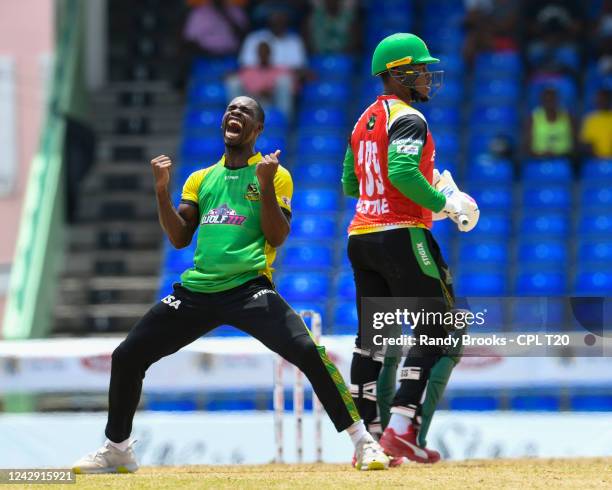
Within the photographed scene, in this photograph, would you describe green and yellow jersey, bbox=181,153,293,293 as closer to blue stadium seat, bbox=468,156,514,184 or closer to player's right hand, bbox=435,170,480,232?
player's right hand, bbox=435,170,480,232

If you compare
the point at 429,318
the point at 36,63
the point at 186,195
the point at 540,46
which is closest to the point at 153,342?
the point at 186,195

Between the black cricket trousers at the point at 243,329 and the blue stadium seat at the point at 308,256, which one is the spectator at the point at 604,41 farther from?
the black cricket trousers at the point at 243,329

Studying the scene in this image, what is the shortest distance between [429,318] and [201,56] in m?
9.62

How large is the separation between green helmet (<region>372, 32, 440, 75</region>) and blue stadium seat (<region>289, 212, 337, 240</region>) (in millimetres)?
6669

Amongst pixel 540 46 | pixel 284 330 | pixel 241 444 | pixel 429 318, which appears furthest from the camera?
pixel 540 46

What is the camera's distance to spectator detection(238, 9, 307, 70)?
16.2 metres

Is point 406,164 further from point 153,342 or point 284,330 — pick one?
point 153,342

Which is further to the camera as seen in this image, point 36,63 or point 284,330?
point 36,63

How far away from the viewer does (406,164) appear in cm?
777

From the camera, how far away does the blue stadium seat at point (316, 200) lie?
15.0m

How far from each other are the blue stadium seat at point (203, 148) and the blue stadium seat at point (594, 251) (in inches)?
154

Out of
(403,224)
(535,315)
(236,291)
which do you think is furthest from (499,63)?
(236,291)

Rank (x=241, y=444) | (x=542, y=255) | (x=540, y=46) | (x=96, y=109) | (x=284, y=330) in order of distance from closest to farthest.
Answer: (x=284, y=330) < (x=241, y=444) < (x=542, y=255) < (x=540, y=46) < (x=96, y=109)

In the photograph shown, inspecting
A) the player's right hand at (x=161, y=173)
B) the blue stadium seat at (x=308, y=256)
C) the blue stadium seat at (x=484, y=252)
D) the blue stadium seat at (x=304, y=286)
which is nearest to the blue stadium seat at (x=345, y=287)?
the blue stadium seat at (x=304, y=286)
